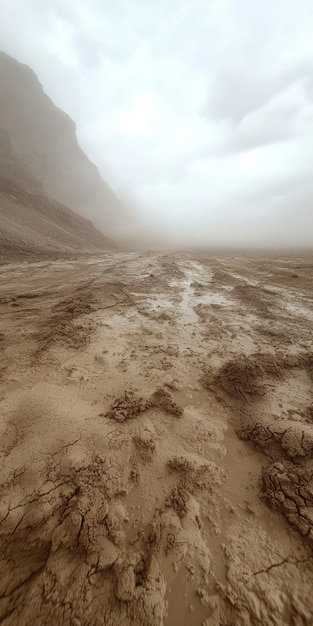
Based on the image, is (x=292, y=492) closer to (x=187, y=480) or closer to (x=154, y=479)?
(x=187, y=480)

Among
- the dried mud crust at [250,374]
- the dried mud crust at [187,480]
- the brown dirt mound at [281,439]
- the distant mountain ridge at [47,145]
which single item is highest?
the distant mountain ridge at [47,145]

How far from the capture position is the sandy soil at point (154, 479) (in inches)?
45.8

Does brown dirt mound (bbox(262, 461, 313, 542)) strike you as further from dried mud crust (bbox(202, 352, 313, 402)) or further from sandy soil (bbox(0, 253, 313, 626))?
dried mud crust (bbox(202, 352, 313, 402))

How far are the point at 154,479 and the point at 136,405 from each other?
697 millimetres

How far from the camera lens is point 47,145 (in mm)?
39031

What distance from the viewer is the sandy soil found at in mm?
1164

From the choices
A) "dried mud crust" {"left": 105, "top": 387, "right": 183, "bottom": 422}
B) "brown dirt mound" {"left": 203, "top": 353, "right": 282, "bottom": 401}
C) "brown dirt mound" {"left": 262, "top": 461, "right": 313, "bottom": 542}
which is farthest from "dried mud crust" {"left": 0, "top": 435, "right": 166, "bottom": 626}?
"brown dirt mound" {"left": 203, "top": 353, "right": 282, "bottom": 401}

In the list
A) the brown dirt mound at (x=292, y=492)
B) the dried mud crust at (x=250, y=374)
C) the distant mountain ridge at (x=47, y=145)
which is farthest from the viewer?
the distant mountain ridge at (x=47, y=145)

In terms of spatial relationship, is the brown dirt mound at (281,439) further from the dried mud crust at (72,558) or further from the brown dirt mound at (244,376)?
the dried mud crust at (72,558)

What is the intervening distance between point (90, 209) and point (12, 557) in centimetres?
4292

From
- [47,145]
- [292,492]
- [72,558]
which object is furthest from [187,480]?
[47,145]

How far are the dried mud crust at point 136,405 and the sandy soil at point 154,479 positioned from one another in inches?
0.6

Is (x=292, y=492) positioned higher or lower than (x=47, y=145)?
lower

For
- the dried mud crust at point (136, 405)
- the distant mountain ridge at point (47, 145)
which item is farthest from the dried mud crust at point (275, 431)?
the distant mountain ridge at point (47, 145)
